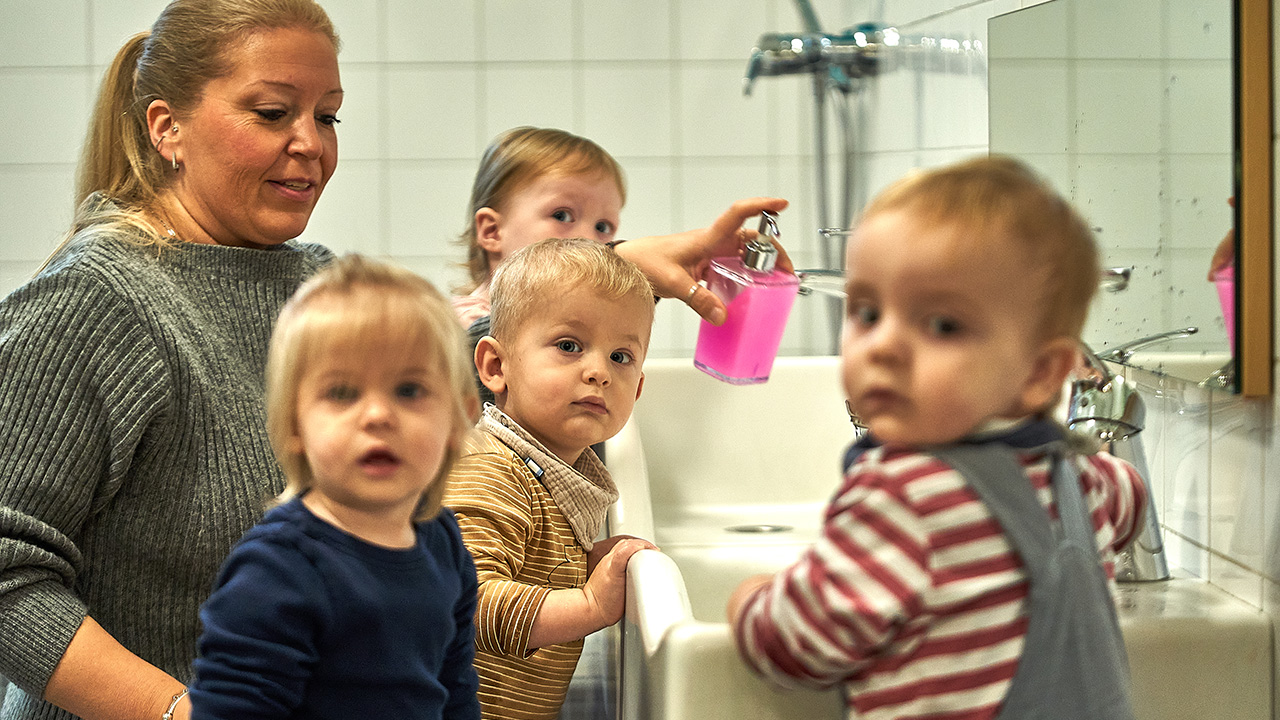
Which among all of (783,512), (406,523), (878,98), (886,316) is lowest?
(783,512)

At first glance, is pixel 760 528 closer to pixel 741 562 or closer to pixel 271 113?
pixel 741 562

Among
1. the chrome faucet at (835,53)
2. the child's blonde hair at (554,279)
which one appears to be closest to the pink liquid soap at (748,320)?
the child's blonde hair at (554,279)

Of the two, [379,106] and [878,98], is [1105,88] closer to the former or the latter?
[878,98]

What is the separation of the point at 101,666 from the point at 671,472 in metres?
0.88

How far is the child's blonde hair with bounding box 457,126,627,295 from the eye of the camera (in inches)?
64.1

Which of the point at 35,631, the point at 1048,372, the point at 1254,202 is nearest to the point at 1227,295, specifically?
the point at 1254,202

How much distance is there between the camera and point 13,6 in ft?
8.07

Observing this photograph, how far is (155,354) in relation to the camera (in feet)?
3.17

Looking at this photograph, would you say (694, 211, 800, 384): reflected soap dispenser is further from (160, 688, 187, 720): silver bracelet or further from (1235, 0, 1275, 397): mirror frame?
(160, 688, 187, 720): silver bracelet

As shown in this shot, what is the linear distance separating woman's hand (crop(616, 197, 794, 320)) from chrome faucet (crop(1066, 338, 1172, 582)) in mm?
379

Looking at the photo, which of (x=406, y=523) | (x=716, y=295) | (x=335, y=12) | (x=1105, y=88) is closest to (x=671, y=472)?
(x=716, y=295)

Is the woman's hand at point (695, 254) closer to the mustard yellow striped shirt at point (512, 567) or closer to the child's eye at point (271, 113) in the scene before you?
the mustard yellow striped shirt at point (512, 567)

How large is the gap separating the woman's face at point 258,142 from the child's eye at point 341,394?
18.0 inches

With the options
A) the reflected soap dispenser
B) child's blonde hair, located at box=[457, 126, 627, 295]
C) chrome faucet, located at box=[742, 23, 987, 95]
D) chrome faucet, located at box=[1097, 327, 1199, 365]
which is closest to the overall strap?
chrome faucet, located at box=[1097, 327, 1199, 365]
